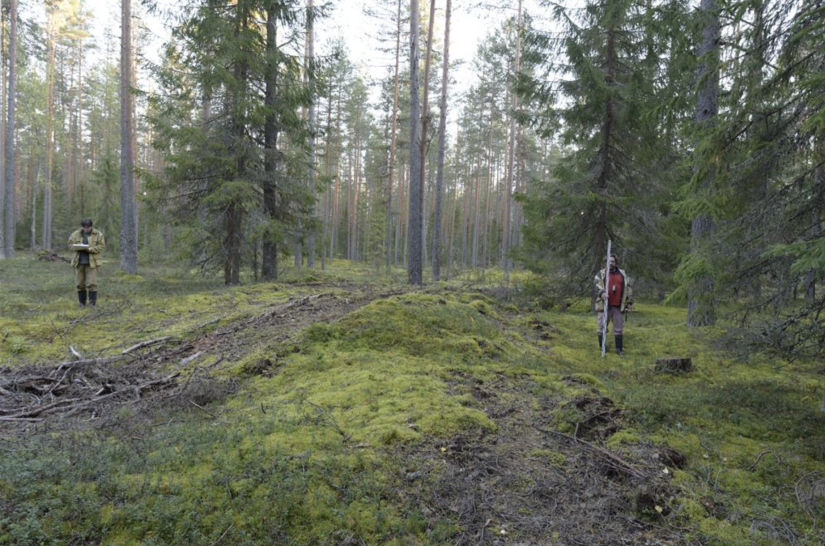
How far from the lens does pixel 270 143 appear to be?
1474cm

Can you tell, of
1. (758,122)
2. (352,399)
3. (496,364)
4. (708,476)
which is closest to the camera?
(708,476)

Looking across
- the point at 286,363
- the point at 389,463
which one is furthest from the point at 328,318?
the point at 389,463

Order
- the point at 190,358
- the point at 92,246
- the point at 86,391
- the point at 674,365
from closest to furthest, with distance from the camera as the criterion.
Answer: the point at 86,391, the point at 190,358, the point at 674,365, the point at 92,246

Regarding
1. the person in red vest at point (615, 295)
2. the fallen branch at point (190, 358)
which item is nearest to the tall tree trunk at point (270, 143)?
the fallen branch at point (190, 358)

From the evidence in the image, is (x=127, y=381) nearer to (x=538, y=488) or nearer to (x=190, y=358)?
(x=190, y=358)

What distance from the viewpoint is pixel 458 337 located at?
7.48 meters

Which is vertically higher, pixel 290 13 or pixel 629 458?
pixel 290 13

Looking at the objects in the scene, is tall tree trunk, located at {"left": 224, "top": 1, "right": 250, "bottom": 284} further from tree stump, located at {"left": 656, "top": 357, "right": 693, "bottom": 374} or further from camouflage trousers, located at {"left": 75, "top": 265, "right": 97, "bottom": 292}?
tree stump, located at {"left": 656, "top": 357, "right": 693, "bottom": 374}

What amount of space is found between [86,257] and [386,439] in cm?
912

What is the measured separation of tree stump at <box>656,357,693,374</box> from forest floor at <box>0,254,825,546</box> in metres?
0.09

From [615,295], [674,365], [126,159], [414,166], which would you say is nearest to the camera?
[674,365]

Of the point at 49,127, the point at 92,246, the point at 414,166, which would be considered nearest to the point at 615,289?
the point at 414,166

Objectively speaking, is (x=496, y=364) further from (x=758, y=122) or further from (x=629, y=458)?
(x=758, y=122)

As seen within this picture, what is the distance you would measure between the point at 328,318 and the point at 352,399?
360 centimetres
